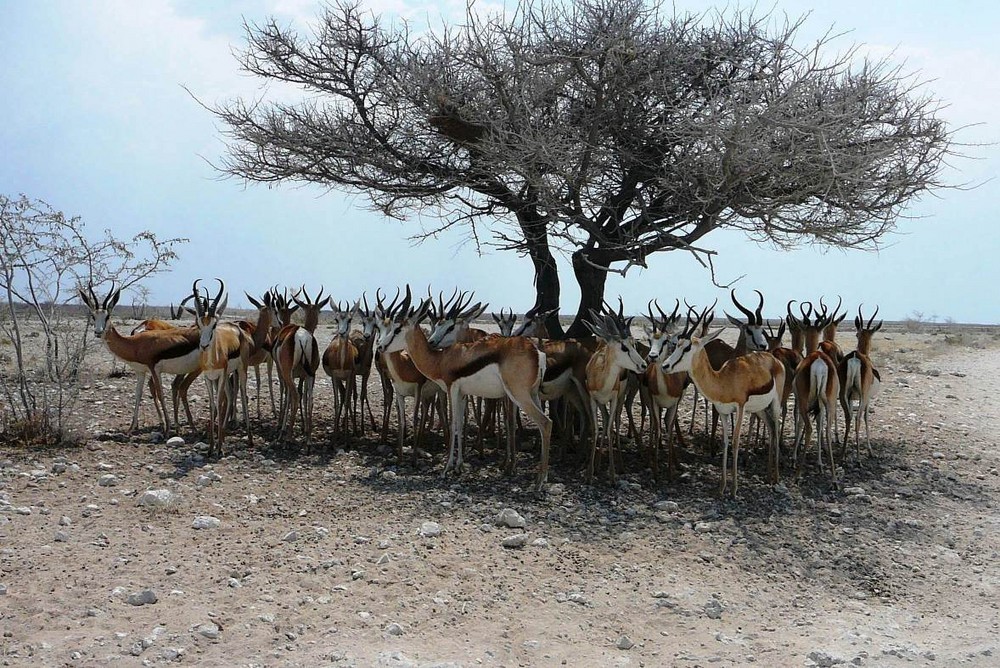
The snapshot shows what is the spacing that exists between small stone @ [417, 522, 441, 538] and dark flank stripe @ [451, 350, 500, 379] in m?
2.27

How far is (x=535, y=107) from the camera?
12.1 m

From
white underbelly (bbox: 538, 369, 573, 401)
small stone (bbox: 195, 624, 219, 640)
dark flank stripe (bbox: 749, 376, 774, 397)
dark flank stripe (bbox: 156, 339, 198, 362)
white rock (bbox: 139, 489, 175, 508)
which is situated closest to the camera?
small stone (bbox: 195, 624, 219, 640)

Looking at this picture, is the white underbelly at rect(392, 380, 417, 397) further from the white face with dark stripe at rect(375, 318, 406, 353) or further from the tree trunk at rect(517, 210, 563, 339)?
the tree trunk at rect(517, 210, 563, 339)

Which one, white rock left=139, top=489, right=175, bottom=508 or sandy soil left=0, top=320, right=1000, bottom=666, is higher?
white rock left=139, top=489, right=175, bottom=508

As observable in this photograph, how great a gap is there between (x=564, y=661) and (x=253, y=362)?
8365 millimetres

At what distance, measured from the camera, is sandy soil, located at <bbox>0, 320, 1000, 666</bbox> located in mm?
6410

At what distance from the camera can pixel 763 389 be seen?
1027cm

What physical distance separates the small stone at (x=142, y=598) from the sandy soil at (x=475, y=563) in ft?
0.08

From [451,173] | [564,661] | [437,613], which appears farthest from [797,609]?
[451,173]

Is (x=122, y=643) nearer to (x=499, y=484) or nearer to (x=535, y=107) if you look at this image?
(x=499, y=484)

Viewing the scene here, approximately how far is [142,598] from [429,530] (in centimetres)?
260

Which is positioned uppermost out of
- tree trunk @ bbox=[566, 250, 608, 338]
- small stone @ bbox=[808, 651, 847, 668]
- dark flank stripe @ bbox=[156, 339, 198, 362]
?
tree trunk @ bbox=[566, 250, 608, 338]

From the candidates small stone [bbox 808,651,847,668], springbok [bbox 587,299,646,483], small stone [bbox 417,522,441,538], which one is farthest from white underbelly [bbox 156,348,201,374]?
small stone [bbox 808,651,847,668]

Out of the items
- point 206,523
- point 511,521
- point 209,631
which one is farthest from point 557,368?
point 209,631
